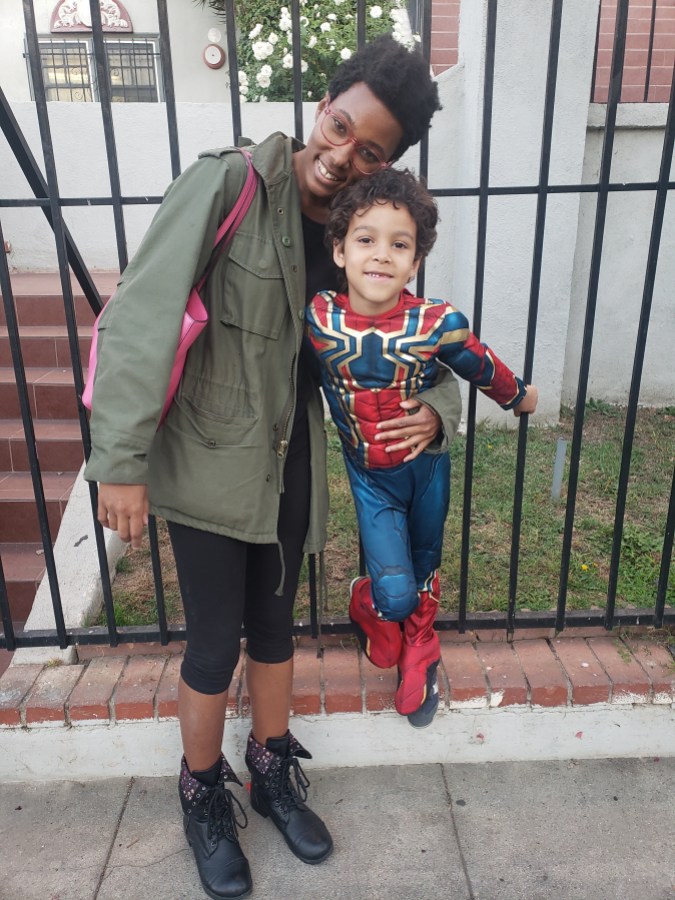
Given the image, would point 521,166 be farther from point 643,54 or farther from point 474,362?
point 474,362

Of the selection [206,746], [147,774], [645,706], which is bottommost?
[147,774]

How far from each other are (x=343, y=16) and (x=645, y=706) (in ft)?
18.3

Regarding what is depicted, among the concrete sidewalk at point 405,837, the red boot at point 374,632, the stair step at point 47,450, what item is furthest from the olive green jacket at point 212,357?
the stair step at point 47,450

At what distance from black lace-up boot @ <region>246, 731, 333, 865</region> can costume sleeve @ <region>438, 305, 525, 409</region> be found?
1.13 meters

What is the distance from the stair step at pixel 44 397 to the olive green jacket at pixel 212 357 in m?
2.45

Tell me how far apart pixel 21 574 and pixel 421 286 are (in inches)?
90.4

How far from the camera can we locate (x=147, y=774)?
7.68 ft

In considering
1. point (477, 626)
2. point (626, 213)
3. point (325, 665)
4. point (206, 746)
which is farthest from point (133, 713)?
point (626, 213)

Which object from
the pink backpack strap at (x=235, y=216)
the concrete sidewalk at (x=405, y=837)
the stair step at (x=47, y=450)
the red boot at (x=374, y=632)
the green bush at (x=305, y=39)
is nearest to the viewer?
the pink backpack strap at (x=235, y=216)

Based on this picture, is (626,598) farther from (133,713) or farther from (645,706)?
(133,713)

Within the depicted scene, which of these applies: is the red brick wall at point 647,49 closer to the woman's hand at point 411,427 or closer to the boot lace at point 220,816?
the woman's hand at point 411,427

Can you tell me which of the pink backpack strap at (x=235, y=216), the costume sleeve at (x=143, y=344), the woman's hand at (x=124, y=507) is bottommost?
the woman's hand at (x=124, y=507)

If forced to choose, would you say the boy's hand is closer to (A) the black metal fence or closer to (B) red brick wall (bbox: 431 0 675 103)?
(A) the black metal fence

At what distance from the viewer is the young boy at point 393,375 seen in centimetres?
172
